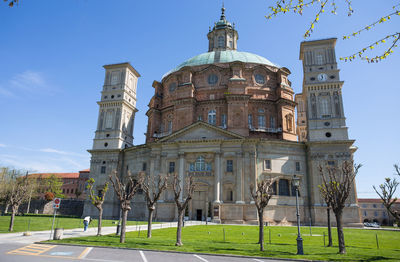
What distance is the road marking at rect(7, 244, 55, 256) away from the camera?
44.3 feet

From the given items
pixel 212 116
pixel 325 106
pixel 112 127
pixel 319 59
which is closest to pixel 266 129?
pixel 212 116

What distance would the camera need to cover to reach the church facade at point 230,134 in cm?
3753

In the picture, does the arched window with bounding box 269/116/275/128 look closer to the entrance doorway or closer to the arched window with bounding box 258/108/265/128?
the arched window with bounding box 258/108/265/128

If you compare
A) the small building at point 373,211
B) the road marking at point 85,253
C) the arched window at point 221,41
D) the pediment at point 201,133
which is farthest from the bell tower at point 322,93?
the small building at point 373,211

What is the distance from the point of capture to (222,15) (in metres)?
65.8

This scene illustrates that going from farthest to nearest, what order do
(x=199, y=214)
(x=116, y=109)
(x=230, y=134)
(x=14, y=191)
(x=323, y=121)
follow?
(x=116, y=109) → (x=323, y=121) → (x=230, y=134) → (x=199, y=214) → (x=14, y=191)

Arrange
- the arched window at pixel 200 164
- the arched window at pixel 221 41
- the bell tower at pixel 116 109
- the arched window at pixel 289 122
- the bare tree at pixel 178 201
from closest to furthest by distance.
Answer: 1. the bare tree at pixel 178 201
2. the arched window at pixel 200 164
3. the arched window at pixel 289 122
4. the bell tower at pixel 116 109
5. the arched window at pixel 221 41

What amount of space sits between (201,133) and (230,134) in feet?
13.5

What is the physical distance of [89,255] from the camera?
13.2 meters

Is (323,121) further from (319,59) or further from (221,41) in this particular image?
(221,41)

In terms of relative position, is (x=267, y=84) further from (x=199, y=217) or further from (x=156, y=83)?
(x=199, y=217)

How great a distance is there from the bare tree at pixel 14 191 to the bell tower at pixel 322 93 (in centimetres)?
3493

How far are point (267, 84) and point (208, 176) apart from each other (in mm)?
19319

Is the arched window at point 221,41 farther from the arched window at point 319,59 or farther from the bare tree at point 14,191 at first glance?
the bare tree at point 14,191
